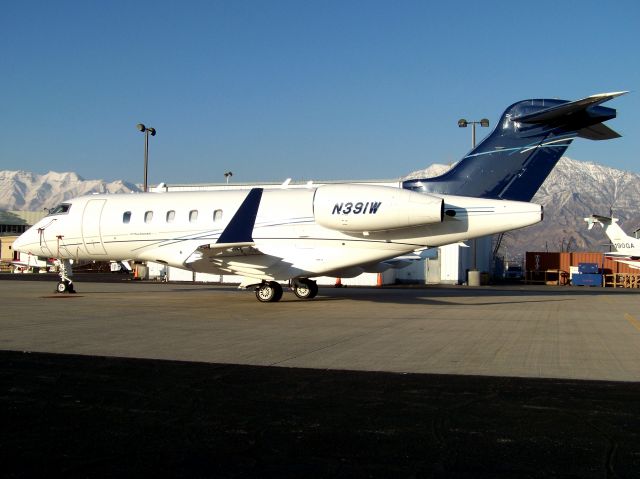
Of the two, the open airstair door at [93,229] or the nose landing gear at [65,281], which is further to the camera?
the nose landing gear at [65,281]

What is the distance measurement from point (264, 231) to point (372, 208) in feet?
13.2

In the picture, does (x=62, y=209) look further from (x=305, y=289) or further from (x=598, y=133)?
(x=598, y=133)

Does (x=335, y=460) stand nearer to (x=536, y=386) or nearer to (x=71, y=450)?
(x=71, y=450)

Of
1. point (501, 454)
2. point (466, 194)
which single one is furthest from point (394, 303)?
point (501, 454)

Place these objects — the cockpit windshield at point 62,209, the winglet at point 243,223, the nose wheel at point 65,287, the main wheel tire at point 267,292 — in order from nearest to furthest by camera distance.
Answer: the winglet at point 243,223 < the main wheel tire at point 267,292 < the cockpit windshield at point 62,209 < the nose wheel at point 65,287

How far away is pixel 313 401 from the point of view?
7.02 meters

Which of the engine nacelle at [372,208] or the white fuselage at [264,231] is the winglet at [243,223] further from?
the engine nacelle at [372,208]

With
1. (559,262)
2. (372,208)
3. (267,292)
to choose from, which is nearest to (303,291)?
(267,292)

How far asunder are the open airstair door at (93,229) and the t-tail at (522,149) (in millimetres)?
12302

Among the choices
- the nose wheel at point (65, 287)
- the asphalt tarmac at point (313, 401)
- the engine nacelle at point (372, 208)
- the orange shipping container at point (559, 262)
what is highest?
the engine nacelle at point (372, 208)

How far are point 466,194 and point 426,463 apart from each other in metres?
15.7

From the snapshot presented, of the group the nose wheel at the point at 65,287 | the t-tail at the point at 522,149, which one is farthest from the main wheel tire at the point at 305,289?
the nose wheel at the point at 65,287

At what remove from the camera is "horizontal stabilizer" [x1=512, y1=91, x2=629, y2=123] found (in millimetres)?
16730

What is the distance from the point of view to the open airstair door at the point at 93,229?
77.2ft
